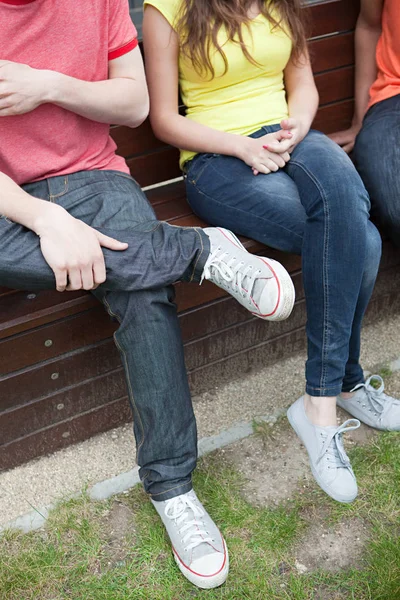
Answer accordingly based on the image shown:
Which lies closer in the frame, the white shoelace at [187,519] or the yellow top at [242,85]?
the white shoelace at [187,519]

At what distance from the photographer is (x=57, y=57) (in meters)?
2.06

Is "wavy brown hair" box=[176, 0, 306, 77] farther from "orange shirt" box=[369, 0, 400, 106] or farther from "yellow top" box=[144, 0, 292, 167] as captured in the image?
"orange shirt" box=[369, 0, 400, 106]

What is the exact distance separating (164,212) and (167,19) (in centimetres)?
61

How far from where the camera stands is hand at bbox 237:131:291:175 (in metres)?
2.35

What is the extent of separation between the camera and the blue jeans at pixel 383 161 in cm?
250

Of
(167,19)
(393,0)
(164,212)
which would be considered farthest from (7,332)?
(393,0)

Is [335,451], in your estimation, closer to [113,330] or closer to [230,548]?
[230,548]

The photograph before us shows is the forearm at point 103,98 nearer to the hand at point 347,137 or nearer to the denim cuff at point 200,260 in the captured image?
the denim cuff at point 200,260

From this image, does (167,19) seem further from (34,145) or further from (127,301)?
(127,301)

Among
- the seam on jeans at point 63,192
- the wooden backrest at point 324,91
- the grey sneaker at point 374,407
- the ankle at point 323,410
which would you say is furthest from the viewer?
the wooden backrest at point 324,91

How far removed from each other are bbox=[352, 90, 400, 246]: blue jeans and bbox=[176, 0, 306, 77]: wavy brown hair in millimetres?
433

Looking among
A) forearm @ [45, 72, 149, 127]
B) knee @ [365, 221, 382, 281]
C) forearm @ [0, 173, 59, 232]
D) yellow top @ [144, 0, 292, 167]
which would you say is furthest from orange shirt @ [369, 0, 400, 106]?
forearm @ [0, 173, 59, 232]

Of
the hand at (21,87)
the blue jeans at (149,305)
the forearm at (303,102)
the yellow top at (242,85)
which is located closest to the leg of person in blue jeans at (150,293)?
the blue jeans at (149,305)

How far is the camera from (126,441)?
249cm
